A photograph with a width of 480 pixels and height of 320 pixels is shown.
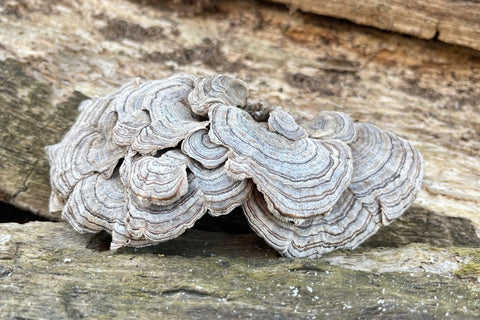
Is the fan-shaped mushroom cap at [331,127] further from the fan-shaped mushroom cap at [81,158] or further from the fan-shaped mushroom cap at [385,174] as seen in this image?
the fan-shaped mushroom cap at [81,158]

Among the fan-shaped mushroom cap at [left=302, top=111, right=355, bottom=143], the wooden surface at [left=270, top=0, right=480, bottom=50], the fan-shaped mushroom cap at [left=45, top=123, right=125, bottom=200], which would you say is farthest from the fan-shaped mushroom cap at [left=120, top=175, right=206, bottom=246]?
the wooden surface at [left=270, top=0, right=480, bottom=50]

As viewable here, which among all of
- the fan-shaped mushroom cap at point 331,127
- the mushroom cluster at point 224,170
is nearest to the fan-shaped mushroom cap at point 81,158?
the mushroom cluster at point 224,170

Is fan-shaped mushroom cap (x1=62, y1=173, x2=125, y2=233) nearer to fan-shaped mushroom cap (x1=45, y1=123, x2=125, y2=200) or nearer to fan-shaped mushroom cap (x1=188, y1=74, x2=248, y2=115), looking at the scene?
fan-shaped mushroom cap (x1=45, y1=123, x2=125, y2=200)

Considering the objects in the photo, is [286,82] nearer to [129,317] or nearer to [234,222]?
[234,222]

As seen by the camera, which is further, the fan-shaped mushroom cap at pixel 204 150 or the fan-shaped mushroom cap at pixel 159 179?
the fan-shaped mushroom cap at pixel 204 150

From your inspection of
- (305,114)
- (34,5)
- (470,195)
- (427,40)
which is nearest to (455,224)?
(470,195)

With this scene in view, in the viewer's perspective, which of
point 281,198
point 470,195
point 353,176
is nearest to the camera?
point 281,198
